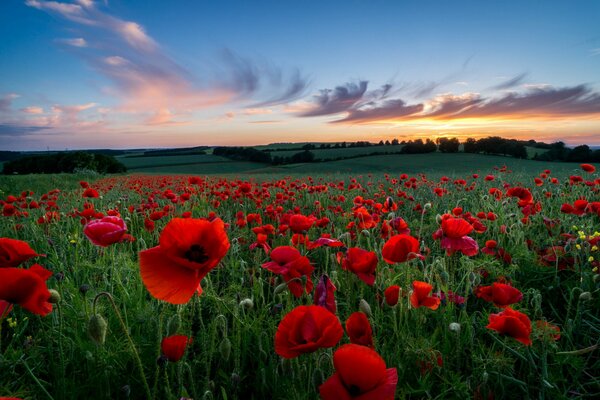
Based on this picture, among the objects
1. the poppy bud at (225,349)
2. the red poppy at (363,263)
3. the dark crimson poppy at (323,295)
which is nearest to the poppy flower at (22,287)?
the poppy bud at (225,349)

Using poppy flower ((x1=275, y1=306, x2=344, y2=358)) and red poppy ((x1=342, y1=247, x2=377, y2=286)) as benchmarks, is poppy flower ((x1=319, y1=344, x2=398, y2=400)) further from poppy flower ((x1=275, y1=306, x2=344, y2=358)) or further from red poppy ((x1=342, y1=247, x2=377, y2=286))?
red poppy ((x1=342, y1=247, x2=377, y2=286))

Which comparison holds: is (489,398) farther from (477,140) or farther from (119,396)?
(477,140)

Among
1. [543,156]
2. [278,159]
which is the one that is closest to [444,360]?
[543,156]

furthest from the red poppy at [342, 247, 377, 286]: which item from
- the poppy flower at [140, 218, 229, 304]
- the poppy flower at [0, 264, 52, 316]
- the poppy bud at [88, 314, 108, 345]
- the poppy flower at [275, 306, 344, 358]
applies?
the poppy flower at [0, 264, 52, 316]

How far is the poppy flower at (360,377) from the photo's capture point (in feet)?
3.10

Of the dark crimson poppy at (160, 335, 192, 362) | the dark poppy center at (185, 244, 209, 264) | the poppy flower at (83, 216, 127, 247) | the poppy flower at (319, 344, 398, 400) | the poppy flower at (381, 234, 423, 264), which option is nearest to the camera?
the poppy flower at (319, 344, 398, 400)

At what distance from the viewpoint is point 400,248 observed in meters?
1.85

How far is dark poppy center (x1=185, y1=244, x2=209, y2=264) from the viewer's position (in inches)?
51.4

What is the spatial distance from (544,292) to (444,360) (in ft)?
5.08

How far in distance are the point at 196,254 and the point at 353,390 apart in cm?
69

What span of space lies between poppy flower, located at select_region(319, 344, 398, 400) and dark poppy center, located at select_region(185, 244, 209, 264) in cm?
60

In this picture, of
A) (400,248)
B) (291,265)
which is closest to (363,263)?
(400,248)

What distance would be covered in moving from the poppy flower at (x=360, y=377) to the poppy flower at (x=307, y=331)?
13 cm

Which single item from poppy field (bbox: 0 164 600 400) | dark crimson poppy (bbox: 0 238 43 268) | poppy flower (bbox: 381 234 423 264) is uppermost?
dark crimson poppy (bbox: 0 238 43 268)
